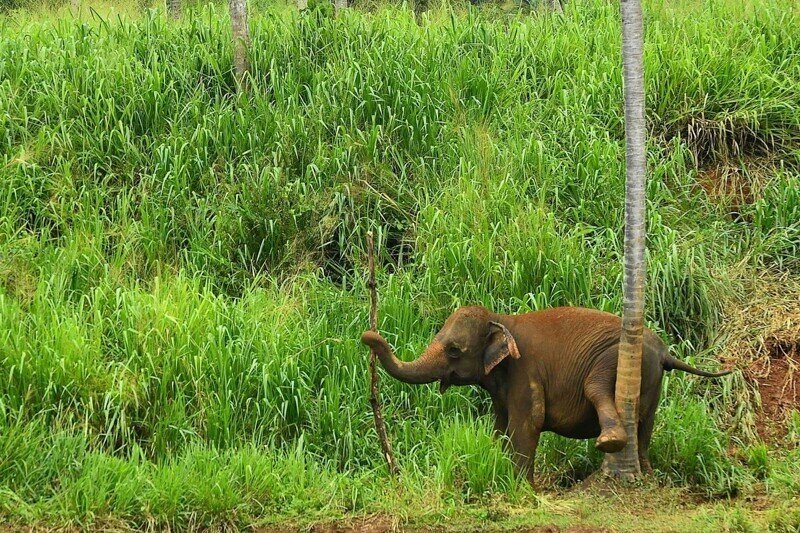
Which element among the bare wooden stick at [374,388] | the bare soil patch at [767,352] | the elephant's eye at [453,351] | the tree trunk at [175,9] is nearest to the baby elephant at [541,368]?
the elephant's eye at [453,351]

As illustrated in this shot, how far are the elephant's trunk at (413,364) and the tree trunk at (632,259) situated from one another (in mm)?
1008

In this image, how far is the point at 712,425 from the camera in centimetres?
684

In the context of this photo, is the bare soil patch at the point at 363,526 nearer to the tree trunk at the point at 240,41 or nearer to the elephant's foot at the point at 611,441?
the elephant's foot at the point at 611,441

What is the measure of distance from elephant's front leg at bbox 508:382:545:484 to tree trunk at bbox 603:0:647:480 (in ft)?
1.38

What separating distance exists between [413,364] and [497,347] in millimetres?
496

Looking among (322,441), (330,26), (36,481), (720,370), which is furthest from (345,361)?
(330,26)

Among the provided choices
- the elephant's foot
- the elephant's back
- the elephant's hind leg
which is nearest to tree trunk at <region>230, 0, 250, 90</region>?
the elephant's back

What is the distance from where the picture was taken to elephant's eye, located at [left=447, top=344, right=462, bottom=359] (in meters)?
6.14

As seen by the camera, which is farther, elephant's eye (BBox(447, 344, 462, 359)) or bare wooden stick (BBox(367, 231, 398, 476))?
elephant's eye (BBox(447, 344, 462, 359))

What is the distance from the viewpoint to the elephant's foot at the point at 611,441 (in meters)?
5.57

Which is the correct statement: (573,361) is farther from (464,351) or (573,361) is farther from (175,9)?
(175,9)

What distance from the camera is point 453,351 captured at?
615 centimetres

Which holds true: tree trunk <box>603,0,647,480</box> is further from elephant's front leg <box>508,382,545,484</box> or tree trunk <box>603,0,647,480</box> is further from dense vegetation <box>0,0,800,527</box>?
dense vegetation <box>0,0,800,527</box>

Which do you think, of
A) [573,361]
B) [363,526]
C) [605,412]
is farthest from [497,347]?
[363,526]
